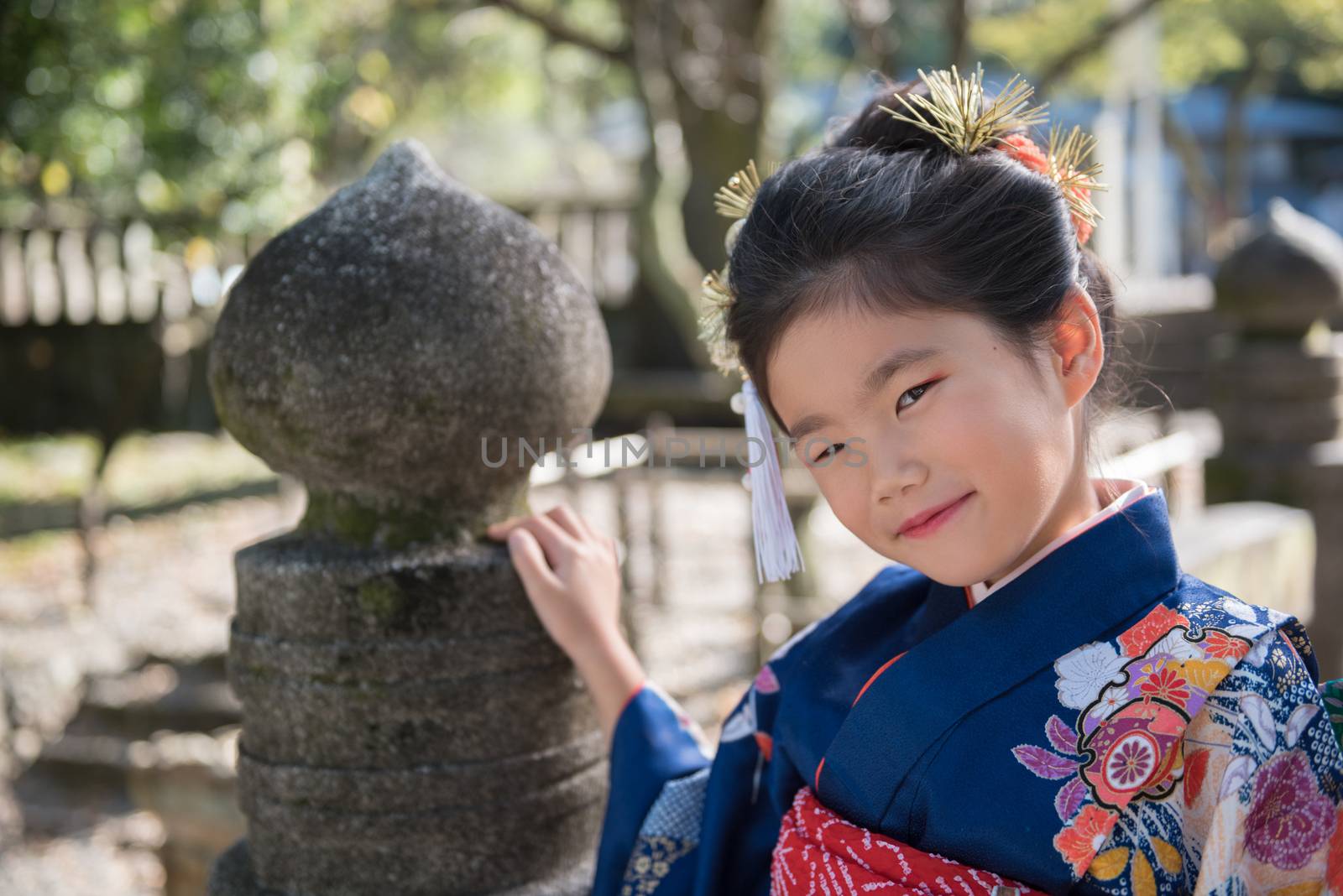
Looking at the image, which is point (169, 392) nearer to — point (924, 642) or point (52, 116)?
A: point (52, 116)

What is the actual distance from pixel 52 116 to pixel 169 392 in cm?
586

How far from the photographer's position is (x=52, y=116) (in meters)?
4.58

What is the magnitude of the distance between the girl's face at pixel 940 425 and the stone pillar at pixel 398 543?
1.38 feet

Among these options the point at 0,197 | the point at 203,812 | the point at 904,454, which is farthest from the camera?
the point at 0,197

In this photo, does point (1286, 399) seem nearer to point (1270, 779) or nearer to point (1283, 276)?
point (1283, 276)

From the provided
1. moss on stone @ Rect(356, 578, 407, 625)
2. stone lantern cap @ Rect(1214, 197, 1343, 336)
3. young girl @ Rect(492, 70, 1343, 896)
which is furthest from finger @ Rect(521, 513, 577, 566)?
stone lantern cap @ Rect(1214, 197, 1343, 336)

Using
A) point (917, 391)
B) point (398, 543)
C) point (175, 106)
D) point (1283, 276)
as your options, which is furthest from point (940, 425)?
point (175, 106)

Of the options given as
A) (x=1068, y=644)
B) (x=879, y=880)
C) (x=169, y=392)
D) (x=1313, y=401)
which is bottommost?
(x=169, y=392)

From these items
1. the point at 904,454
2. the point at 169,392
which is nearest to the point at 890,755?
the point at 904,454

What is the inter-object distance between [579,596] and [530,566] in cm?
8

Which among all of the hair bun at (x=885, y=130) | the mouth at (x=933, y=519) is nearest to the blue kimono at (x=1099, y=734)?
the mouth at (x=933, y=519)

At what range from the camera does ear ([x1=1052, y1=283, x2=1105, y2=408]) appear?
4.44 feet

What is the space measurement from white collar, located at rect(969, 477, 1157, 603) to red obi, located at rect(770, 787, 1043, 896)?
0.30 metres

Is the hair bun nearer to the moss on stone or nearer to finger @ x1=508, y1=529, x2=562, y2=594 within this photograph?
finger @ x1=508, y1=529, x2=562, y2=594
